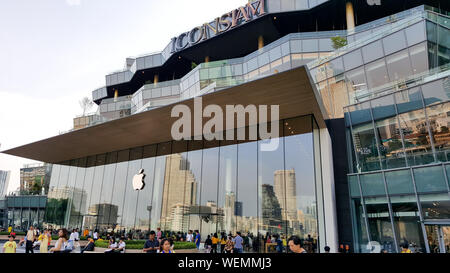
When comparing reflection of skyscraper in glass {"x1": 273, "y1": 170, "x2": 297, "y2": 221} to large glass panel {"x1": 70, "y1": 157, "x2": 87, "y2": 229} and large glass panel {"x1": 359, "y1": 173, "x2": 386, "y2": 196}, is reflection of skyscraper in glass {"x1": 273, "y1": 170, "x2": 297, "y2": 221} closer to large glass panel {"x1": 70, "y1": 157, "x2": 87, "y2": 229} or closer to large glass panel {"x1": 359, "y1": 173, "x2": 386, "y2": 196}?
large glass panel {"x1": 359, "y1": 173, "x2": 386, "y2": 196}

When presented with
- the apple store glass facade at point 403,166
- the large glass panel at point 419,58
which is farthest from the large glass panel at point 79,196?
the large glass panel at point 419,58

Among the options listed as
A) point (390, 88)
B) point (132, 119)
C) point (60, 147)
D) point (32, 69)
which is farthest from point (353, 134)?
point (32, 69)

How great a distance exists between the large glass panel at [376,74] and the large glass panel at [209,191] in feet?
33.8

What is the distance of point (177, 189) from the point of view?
58.7ft

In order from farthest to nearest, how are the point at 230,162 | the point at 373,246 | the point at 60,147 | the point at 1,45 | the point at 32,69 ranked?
the point at 1,45 → the point at 32,69 → the point at 60,147 → the point at 230,162 → the point at 373,246

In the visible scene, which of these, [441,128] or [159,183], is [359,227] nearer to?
[441,128]

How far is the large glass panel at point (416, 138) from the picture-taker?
12823 millimetres

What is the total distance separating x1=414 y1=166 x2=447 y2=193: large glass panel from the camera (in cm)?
1183

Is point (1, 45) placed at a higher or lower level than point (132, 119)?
higher

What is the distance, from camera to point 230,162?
1628 cm

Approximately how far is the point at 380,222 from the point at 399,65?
9312mm
